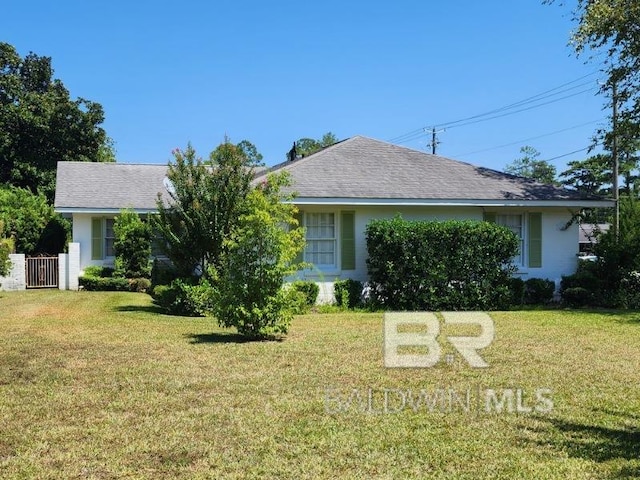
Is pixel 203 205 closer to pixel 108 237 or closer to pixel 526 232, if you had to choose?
pixel 526 232

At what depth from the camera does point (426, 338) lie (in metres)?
10.7

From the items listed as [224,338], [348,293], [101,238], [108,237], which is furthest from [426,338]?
[108,237]

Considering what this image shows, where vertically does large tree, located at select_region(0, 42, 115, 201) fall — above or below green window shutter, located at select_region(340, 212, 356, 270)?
above

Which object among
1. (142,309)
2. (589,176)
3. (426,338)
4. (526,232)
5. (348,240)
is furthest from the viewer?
(589,176)

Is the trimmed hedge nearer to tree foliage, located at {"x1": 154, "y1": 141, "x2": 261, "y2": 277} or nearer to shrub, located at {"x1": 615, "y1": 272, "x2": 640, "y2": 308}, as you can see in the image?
shrub, located at {"x1": 615, "y1": 272, "x2": 640, "y2": 308}

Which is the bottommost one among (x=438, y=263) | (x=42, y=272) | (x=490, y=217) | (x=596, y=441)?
(x=596, y=441)

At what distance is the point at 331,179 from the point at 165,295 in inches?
230

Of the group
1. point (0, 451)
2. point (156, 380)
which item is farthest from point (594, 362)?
point (0, 451)

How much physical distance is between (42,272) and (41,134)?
1752 centimetres

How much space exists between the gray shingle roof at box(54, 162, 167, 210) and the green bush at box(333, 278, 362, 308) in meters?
10.6

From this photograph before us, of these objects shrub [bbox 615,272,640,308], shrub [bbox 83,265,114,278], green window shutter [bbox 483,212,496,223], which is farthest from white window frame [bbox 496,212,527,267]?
shrub [bbox 83,265,114,278]

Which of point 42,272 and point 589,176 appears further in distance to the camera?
point 589,176

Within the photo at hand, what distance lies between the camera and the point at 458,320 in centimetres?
1368

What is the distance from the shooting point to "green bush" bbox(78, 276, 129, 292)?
21.1m
